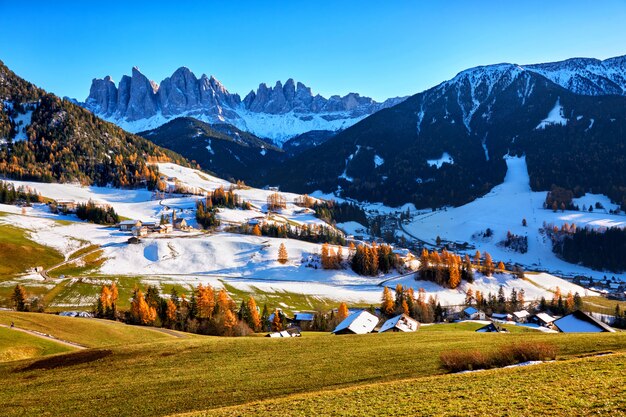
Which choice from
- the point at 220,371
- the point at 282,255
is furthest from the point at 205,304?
the point at 282,255

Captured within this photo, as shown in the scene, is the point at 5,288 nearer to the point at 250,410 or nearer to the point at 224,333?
the point at 224,333

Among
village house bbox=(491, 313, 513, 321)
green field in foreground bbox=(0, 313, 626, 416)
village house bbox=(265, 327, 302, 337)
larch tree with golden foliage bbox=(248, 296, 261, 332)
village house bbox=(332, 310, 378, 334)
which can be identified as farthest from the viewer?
village house bbox=(491, 313, 513, 321)

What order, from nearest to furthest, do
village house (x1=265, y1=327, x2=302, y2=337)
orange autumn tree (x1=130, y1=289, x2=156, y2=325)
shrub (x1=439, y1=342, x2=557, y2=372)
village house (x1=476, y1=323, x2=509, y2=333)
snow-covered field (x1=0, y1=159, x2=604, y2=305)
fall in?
shrub (x1=439, y1=342, x2=557, y2=372)
village house (x1=265, y1=327, x2=302, y2=337)
village house (x1=476, y1=323, x2=509, y2=333)
orange autumn tree (x1=130, y1=289, x2=156, y2=325)
snow-covered field (x1=0, y1=159, x2=604, y2=305)

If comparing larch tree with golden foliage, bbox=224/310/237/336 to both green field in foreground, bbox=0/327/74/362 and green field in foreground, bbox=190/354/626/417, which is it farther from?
green field in foreground, bbox=190/354/626/417

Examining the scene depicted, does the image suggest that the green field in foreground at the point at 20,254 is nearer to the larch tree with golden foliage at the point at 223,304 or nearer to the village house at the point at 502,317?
the larch tree with golden foliage at the point at 223,304

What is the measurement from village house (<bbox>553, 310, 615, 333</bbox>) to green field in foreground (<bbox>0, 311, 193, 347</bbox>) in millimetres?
68147

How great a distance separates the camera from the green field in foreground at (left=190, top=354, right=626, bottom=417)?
21703 millimetres

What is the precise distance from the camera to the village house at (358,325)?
83.1 metres

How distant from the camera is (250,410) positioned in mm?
27453

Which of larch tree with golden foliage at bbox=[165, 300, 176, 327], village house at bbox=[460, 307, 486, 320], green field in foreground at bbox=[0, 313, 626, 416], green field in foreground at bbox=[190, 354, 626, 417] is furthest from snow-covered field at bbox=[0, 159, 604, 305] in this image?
green field in foreground at bbox=[190, 354, 626, 417]

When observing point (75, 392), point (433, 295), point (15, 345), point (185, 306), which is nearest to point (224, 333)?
point (185, 306)

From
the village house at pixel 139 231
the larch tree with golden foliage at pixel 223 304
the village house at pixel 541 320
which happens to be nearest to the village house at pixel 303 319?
the larch tree with golden foliage at pixel 223 304

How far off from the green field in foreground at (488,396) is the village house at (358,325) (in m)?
52.6

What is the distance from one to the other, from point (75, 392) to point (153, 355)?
11023 millimetres
